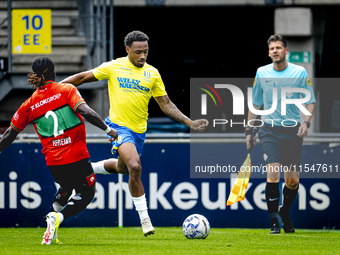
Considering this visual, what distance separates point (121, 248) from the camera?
18.1 feet

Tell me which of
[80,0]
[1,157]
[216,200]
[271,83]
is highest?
[80,0]

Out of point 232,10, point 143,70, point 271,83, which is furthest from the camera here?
point 232,10

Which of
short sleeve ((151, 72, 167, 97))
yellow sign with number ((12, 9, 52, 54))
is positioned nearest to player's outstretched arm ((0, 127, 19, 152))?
short sleeve ((151, 72, 167, 97))

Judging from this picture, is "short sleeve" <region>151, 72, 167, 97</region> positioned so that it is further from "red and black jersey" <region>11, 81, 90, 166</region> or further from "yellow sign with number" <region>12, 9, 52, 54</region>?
"yellow sign with number" <region>12, 9, 52, 54</region>

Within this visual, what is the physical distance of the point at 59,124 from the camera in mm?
5805

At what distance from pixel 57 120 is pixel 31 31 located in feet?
20.8

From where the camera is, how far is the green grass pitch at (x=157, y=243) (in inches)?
209

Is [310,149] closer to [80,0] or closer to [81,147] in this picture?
[81,147]

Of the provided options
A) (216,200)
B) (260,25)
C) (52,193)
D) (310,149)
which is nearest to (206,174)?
(216,200)

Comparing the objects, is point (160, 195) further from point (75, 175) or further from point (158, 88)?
point (75, 175)

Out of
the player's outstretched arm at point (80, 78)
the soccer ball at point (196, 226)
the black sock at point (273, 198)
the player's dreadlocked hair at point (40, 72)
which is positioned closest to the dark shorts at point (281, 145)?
the black sock at point (273, 198)

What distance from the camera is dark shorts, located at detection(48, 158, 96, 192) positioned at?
591 centimetres

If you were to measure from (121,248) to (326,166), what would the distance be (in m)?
3.99

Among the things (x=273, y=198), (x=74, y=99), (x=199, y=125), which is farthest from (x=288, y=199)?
(x=74, y=99)
